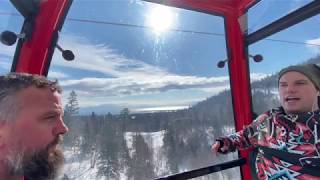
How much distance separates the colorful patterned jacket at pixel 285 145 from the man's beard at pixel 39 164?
1.30 metres

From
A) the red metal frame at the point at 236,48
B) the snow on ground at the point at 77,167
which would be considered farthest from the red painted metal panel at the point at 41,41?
the red metal frame at the point at 236,48

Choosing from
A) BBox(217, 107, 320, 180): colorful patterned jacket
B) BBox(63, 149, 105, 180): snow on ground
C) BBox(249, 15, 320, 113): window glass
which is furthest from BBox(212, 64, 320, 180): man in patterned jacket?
BBox(63, 149, 105, 180): snow on ground

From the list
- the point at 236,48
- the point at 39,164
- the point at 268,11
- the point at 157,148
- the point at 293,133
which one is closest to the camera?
the point at 39,164

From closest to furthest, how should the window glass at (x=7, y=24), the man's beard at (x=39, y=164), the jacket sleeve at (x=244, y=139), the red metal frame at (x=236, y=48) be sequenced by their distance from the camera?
1. the man's beard at (x=39, y=164)
2. the window glass at (x=7, y=24)
3. the jacket sleeve at (x=244, y=139)
4. the red metal frame at (x=236, y=48)

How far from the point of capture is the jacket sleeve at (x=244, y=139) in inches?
87.0

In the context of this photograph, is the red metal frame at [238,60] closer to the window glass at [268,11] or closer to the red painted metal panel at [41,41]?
the window glass at [268,11]

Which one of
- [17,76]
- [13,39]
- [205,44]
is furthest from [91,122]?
[205,44]

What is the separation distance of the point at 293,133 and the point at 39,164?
4.81 feet

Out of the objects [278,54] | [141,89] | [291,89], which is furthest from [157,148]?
[278,54]

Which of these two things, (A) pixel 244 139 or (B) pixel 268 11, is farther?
(B) pixel 268 11

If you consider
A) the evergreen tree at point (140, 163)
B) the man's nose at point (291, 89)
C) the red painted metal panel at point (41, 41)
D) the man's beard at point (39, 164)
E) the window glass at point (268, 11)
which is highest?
the window glass at point (268, 11)

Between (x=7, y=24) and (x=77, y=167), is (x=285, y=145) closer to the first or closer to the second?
(x=77, y=167)

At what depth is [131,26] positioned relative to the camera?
7.28 feet

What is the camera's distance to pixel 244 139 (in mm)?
2305
